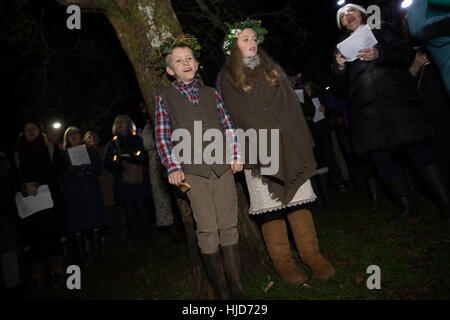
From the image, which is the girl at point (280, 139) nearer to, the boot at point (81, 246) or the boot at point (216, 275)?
the boot at point (216, 275)

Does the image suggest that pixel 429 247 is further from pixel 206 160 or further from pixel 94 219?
pixel 94 219

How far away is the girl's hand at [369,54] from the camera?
131 inches

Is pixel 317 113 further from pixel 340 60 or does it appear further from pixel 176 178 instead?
pixel 176 178

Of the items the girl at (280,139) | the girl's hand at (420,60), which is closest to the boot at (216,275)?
the girl at (280,139)

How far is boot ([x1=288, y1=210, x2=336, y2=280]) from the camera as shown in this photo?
2904mm

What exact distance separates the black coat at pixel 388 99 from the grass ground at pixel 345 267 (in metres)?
1.02

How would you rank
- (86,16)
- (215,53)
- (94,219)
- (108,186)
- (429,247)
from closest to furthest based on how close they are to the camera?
(429,247) → (94,219) → (108,186) → (86,16) → (215,53)

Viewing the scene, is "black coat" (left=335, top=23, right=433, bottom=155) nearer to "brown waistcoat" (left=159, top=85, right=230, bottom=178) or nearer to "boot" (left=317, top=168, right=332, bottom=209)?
"brown waistcoat" (left=159, top=85, right=230, bottom=178)

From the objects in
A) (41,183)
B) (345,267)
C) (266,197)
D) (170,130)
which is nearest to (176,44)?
(170,130)

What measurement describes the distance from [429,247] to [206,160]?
2368 mm

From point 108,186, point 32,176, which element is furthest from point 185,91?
point 108,186

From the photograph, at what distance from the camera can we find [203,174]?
2641mm

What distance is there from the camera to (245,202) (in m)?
3.45

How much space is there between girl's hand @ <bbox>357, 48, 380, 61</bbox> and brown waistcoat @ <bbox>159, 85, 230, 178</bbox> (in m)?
1.80
